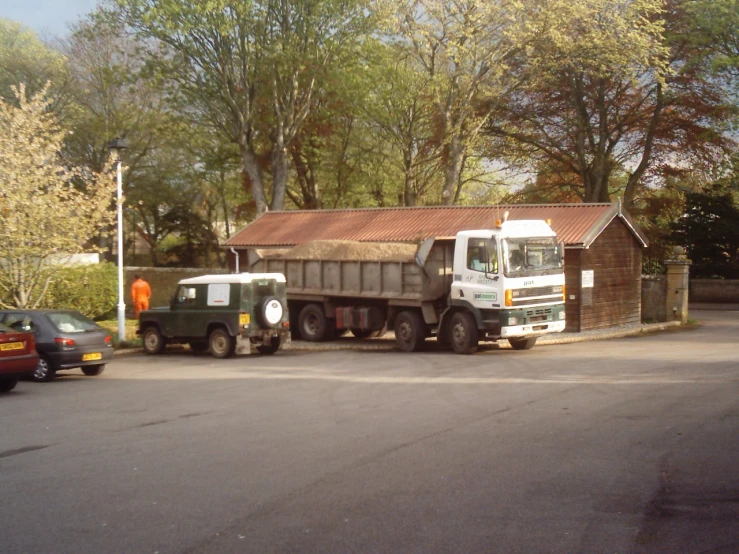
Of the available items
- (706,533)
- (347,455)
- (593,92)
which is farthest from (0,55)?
(706,533)

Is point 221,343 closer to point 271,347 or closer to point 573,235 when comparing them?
point 271,347

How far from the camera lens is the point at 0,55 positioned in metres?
47.1

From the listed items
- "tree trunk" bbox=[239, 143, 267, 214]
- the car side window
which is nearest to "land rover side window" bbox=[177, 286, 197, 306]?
the car side window

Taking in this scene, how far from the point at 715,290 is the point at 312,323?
26914 millimetres

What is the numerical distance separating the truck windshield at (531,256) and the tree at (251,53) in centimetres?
1773

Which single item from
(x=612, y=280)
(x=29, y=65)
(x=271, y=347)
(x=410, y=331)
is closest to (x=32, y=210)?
(x=271, y=347)

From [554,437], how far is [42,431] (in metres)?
6.33

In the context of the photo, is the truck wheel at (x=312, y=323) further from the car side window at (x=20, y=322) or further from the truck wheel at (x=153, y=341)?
the car side window at (x=20, y=322)

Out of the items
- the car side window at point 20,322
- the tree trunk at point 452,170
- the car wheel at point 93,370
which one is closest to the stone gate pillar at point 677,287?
the tree trunk at point 452,170

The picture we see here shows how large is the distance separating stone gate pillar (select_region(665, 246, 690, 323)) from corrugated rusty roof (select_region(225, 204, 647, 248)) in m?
2.70

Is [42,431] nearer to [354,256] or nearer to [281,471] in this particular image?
[281,471]

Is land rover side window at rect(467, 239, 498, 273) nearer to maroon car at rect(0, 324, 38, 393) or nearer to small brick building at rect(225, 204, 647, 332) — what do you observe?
small brick building at rect(225, 204, 647, 332)

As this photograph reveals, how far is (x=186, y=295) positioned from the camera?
71.6 ft

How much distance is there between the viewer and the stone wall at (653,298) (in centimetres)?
3262
